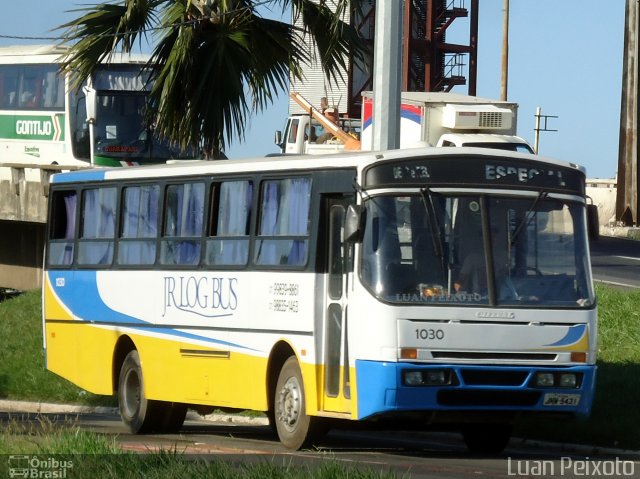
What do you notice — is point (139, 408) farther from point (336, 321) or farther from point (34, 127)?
point (34, 127)

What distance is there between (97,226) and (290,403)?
5356 mm

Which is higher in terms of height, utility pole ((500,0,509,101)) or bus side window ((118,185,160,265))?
utility pole ((500,0,509,101))

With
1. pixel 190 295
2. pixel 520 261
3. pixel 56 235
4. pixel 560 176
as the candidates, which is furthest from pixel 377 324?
pixel 56 235

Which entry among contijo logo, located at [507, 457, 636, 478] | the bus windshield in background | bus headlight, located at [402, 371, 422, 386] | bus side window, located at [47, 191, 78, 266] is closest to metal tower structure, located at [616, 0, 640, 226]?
the bus windshield in background

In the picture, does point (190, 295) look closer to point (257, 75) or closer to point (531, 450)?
point (531, 450)

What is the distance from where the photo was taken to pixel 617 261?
107ft

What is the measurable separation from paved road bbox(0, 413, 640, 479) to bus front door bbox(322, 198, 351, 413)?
528 millimetres

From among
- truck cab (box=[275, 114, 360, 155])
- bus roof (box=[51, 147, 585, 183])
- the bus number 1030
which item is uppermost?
truck cab (box=[275, 114, 360, 155])

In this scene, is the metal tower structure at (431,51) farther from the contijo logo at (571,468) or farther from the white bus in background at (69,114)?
the contijo logo at (571,468)

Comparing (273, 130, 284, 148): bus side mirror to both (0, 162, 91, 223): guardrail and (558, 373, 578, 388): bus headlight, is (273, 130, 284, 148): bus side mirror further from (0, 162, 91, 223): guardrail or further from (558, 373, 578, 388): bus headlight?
(558, 373, 578, 388): bus headlight

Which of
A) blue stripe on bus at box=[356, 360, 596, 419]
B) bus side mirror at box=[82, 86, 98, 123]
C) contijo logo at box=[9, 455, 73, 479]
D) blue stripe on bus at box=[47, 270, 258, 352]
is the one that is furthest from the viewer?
bus side mirror at box=[82, 86, 98, 123]

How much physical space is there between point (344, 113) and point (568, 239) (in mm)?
50021

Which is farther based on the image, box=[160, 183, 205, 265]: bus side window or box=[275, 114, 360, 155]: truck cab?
box=[275, 114, 360, 155]: truck cab

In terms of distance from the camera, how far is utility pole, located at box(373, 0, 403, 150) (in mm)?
17953
